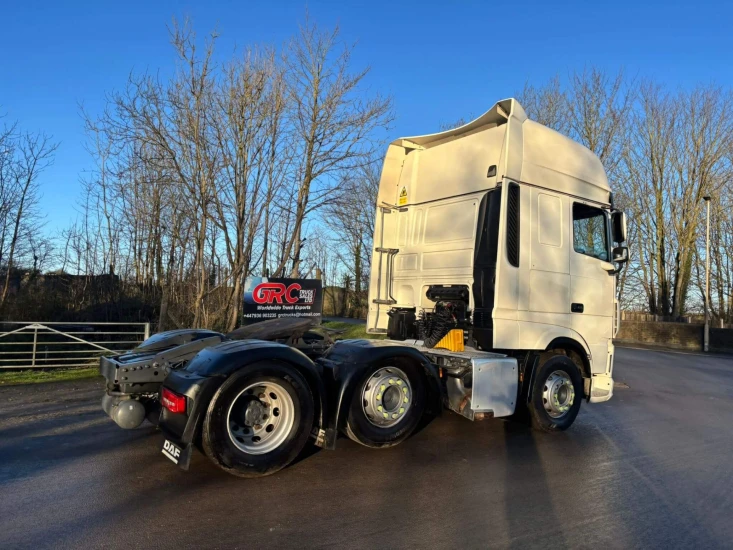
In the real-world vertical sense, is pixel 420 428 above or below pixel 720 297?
below

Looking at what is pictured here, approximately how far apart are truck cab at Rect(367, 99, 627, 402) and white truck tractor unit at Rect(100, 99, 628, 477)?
0.02 meters

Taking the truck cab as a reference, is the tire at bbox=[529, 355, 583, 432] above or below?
below

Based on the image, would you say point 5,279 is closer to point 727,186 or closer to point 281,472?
point 281,472

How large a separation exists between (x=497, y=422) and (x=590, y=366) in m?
1.48

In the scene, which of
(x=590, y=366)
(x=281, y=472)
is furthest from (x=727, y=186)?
(x=281, y=472)

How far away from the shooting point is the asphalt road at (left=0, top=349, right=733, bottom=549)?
365 centimetres

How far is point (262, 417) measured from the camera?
4.75 metres

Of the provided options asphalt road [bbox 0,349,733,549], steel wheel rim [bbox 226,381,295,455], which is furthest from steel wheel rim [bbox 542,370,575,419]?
steel wheel rim [bbox 226,381,295,455]

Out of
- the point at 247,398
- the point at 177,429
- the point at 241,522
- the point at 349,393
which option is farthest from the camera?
the point at 349,393

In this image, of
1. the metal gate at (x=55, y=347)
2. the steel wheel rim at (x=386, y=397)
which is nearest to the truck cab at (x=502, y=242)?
the steel wheel rim at (x=386, y=397)

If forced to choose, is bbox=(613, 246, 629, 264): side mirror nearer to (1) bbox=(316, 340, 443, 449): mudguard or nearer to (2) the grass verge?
(1) bbox=(316, 340, 443, 449): mudguard

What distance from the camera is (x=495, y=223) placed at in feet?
20.2

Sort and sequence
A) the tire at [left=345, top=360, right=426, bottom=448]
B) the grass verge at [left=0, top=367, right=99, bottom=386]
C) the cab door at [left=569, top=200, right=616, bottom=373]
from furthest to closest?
the grass verge at [left=0, top=367, right=99, bottom=386], the cab door at [left=569, top=200, right=616, bottom=373], the tire at [left=345, top=360, right=426, bottom=448]

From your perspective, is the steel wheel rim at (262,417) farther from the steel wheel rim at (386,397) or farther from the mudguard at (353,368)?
the steel wheel rim at (386,397)
